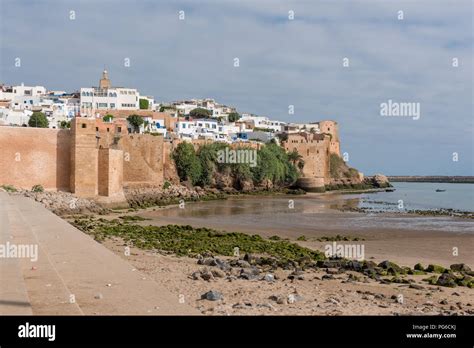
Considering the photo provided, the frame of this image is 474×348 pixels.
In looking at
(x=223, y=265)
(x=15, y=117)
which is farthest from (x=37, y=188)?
(x=223, y=265)

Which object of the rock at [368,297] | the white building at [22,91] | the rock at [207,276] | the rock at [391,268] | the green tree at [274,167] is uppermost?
the white building at [22,91]

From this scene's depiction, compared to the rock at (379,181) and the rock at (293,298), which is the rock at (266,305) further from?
the rock at (379,181)

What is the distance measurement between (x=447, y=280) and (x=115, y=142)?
25.9 metres

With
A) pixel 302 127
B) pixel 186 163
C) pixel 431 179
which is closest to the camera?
pixel 186 163

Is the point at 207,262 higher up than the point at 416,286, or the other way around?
the point at 207,262

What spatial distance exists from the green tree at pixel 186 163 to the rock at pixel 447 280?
30.6 meters

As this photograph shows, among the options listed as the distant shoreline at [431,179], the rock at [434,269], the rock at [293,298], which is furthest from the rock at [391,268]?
the distant shoreline at [431,179]

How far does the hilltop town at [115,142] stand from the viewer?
26.3 metres

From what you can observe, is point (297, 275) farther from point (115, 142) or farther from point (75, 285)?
point (115, 142)

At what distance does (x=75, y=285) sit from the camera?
648cm
